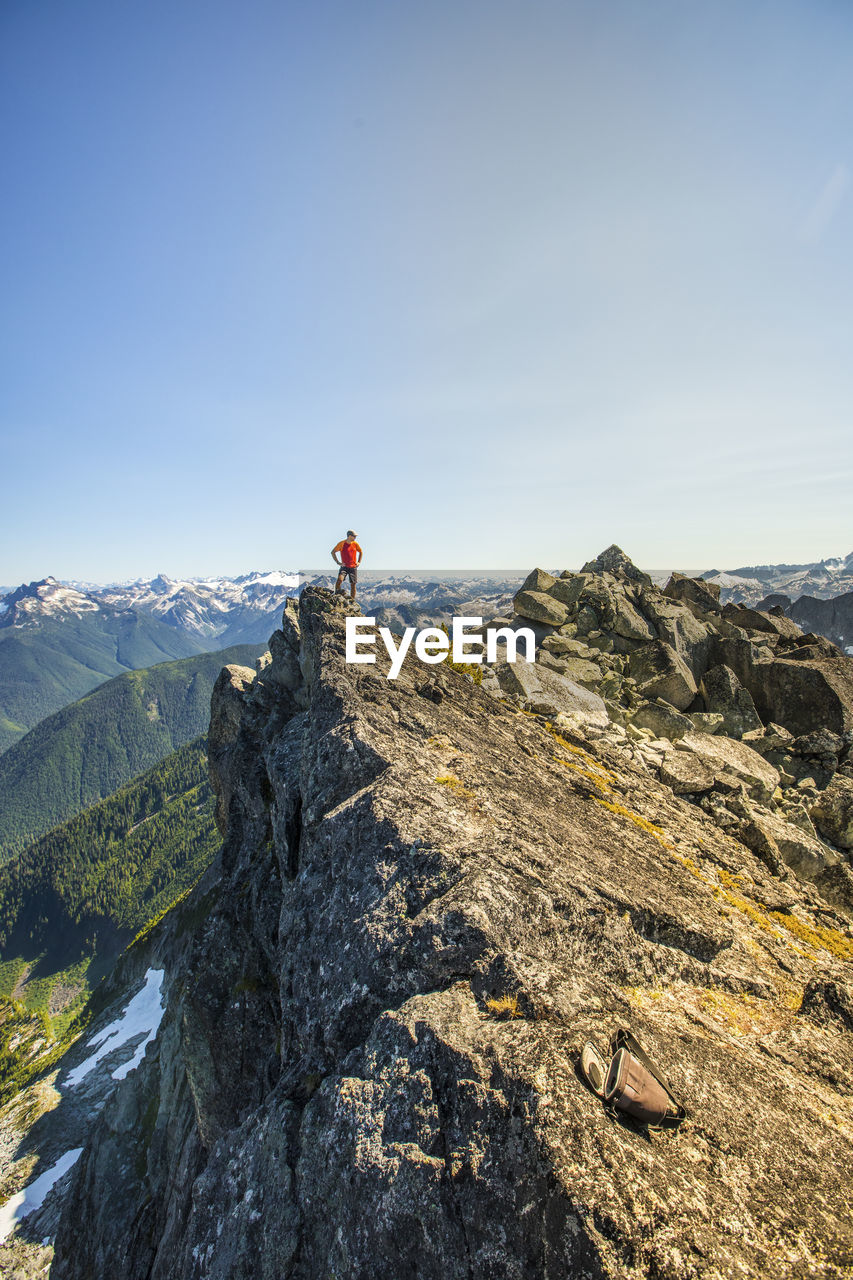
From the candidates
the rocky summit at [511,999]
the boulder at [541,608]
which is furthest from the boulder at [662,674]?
the boulder at [541,608]

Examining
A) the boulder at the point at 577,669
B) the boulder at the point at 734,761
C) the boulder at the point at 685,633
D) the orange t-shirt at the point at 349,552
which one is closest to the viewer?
the boulder at the point at 734,761

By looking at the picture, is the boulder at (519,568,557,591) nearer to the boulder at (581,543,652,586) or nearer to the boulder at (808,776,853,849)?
the boulder at (581,543,652,586)

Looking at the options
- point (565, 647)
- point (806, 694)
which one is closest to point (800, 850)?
point (806, 694)

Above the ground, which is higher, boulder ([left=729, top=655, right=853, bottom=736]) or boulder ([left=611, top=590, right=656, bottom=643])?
boulder ([left=611, top=590, right=656, bottom=643])

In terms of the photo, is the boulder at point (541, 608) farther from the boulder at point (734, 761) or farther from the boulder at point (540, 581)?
the boulder at point (734, 761)

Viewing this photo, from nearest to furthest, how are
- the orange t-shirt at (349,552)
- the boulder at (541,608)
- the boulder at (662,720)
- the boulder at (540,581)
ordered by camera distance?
1. the boulder at (662,720)
2. the orange t-shirt at (349,552)
3. the boulder at (541,608)
4. the boulder at (540,581)

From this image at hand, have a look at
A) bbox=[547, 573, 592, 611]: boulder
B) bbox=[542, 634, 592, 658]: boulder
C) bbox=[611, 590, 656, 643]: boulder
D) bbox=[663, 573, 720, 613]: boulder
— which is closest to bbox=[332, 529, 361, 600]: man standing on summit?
bbox=[542, 634, 592, 658]: boulder

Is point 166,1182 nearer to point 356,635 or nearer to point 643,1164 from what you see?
point 356,635
